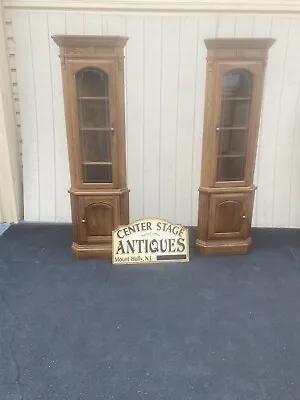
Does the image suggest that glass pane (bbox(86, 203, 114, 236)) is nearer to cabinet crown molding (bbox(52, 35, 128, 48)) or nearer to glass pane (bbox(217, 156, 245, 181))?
glass pane (bbox(217, 156, 245, 181))

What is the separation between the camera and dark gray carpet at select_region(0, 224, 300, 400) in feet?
5.19

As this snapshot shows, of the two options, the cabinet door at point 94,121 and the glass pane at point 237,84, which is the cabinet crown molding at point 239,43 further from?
the cabinet door at point 94,121

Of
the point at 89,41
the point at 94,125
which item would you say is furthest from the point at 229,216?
the point at 89,41

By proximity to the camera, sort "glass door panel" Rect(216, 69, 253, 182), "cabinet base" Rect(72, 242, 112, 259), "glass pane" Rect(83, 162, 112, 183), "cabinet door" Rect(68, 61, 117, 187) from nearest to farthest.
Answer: "cabinet door" Rect(68, 61, 117, 187), "glass door panel" Rect(216, 69, 253, 182), "glass pane" Rect(83, 162, 112, 183), "cabinet base" Rect(72, 242, 112, 259)

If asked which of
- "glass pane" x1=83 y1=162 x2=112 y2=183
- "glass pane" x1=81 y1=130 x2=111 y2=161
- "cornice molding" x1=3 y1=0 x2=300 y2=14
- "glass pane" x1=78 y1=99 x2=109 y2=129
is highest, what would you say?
"cornice molding" x1=3 y1=0 x2=300 y2=14

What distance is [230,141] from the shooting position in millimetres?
2516

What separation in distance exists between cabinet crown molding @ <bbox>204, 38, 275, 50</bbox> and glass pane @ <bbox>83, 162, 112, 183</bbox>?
3.29 ft

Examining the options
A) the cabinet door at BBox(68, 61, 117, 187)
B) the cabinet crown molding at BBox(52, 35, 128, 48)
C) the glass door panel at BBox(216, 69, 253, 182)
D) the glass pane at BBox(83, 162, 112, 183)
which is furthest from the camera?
the glass pane at BBox(83, 162, 112, 183)

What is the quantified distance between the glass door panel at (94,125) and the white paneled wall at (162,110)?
46 centimetres

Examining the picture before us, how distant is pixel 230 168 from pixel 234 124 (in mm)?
303

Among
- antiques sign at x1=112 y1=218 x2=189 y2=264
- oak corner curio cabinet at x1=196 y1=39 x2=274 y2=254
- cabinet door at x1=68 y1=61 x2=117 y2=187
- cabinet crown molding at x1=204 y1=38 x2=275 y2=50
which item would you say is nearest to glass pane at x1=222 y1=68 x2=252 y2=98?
oak corner curio cabinet at x1=196 y1=39 x2=274 y2=254

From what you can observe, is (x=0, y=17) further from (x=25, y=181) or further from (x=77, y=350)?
(x=77, y=350)

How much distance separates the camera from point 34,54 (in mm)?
2734

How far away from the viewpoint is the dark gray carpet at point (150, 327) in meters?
1.58
